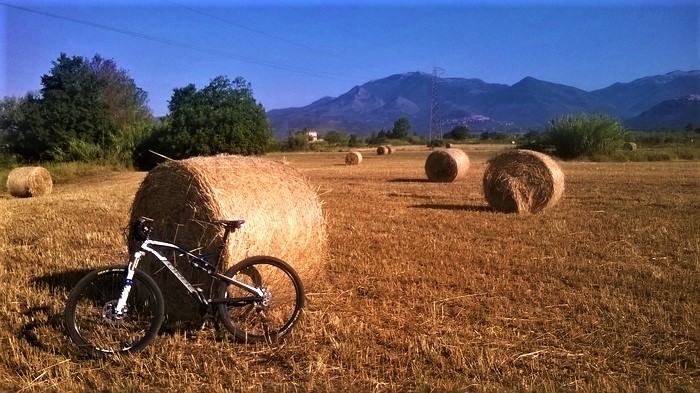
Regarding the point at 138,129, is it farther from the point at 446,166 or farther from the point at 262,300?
the point at 262,300

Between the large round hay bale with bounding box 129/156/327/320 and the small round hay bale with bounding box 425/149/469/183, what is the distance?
54.1 ft

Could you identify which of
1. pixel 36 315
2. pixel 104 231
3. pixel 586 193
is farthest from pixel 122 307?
pixel 586 193

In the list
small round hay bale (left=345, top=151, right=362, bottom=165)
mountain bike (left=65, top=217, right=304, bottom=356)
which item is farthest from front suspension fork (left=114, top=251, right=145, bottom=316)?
small round hay bale (left=345, top=151, right=362, bottom=165)

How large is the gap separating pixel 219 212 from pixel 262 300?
3.13 feet

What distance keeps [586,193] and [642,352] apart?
1274 cm

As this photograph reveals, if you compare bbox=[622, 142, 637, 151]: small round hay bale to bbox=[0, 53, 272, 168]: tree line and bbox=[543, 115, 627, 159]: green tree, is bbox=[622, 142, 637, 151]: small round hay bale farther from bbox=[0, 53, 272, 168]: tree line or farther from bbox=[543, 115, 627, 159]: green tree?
bbox=[0, 53, 272, 168]: tree line

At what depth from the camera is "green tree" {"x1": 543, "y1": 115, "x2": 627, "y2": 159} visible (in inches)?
1641

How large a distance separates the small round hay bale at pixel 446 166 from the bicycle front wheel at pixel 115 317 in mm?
17846

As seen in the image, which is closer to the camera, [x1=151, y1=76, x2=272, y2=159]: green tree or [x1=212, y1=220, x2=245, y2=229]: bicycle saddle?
[x1=212, y1=220, x2=245, y2=229]: bicycle saddle

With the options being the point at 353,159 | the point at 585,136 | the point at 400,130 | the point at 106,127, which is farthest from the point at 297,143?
the point at 400,130

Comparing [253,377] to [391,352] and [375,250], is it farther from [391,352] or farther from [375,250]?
[375,250]

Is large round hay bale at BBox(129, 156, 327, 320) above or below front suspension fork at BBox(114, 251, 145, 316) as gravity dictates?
above

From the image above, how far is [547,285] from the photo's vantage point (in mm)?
6488

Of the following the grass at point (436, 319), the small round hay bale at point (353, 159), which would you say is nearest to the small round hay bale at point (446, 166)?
the grass at point (436, 319)
